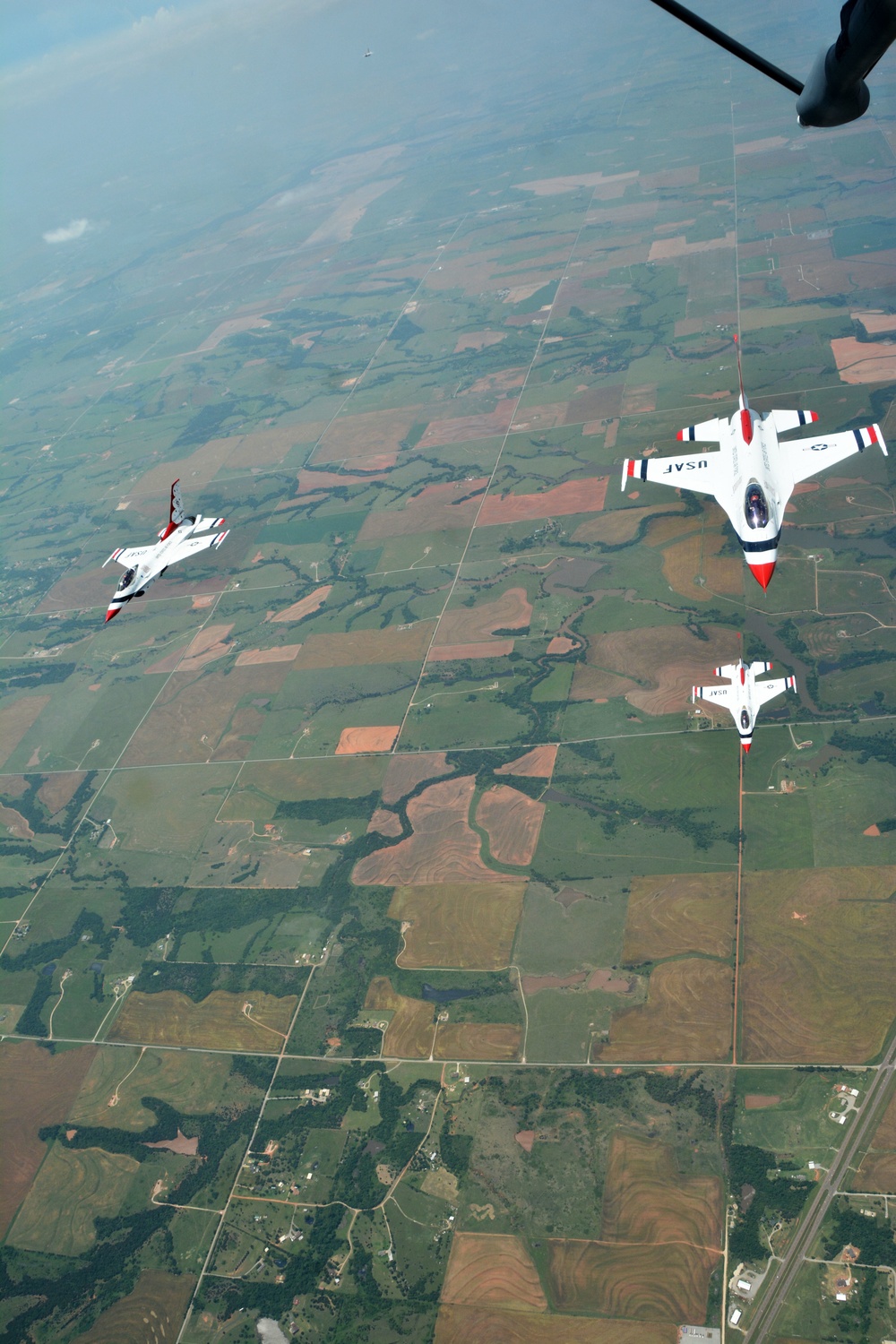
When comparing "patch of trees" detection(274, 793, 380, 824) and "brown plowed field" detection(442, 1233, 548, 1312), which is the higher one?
"patch of trees" detection(274, 793, 380, 824)

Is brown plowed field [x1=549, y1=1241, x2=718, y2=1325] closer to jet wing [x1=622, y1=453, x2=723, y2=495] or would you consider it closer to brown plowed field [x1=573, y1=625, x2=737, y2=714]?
brown plowed field [x1=573, y1=625, x2=737, y2=714]

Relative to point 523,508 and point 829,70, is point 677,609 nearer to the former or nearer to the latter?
point 523,508

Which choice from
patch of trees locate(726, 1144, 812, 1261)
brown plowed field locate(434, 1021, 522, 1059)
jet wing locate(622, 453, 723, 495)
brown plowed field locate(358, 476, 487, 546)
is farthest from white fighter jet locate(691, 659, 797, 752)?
brown plowed field locate(358, 476, 487, 546)

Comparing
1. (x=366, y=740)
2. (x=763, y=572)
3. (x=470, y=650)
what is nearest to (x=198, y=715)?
(x=366, y=740)

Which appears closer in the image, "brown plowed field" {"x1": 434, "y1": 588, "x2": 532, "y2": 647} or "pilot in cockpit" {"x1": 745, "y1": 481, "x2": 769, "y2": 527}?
"pilot in cockpit" {"x1": 745, "y1": 481, "x2": 769, "y2": 527}

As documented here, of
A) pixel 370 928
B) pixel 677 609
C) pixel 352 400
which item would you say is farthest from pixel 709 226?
pixel 370 928

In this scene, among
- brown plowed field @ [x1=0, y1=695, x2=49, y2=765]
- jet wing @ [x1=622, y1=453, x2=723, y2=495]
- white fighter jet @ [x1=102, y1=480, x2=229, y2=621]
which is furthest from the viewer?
brown plowed field @ [x1=0, y1=695, x2=49, y2=765]
